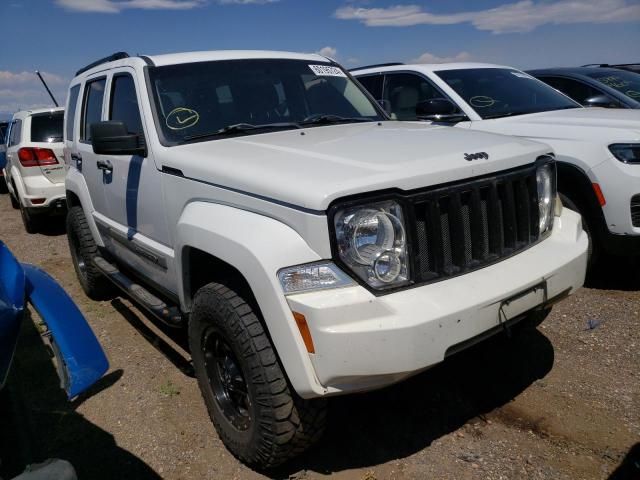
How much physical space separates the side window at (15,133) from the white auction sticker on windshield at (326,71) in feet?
20.3

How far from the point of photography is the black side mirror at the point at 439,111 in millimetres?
4984

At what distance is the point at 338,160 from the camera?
2385 millimetres

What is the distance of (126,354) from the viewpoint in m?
3.98

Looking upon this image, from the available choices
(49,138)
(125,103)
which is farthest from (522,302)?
(49,138)

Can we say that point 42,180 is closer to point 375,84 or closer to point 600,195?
point 375,84

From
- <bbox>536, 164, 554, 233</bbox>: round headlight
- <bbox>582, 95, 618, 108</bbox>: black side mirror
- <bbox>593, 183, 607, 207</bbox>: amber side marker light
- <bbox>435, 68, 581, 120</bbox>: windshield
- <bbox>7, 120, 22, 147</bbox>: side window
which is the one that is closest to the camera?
<bbox>536, 164, 554, 233</bbox>: round headlight

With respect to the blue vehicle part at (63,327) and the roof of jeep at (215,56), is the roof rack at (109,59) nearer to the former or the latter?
the roof of jeep at (215,56)

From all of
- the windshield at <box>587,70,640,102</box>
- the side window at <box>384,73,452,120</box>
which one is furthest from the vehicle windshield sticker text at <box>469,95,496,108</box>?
the windshield at <box>587,70,640,102</box>

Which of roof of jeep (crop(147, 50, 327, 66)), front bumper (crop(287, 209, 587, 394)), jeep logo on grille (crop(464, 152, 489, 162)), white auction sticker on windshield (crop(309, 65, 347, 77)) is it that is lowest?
front bumper (crop(287, 209, 587, 394))

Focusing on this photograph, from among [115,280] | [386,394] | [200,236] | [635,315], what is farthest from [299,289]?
[635,315]

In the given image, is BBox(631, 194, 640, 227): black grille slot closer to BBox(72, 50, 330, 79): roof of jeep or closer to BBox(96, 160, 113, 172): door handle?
BBox(72, 50, 330, 79): roof of jeep

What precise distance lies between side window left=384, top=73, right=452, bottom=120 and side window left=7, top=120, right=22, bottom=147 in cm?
578

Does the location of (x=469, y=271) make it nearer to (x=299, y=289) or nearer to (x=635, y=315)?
(x=299, y=289)

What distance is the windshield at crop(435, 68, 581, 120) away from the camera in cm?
527
